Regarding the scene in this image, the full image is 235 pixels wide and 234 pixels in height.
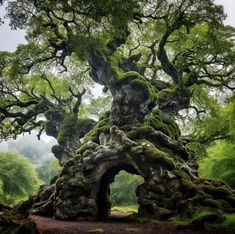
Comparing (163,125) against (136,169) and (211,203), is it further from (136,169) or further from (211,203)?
(211,203)

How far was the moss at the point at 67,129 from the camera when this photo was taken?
117 ft

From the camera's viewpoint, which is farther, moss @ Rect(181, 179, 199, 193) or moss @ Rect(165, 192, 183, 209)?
moss @ Rect(181, 179, 199, 193)

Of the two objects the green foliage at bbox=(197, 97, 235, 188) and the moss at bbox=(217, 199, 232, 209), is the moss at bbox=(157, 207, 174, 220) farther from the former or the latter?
the green foliage at bbox=(197, 97, 235, 188)

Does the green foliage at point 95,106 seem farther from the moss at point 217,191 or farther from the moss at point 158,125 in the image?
the moss at point 217,191

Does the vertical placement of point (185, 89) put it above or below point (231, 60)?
below

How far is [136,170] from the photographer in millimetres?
25672

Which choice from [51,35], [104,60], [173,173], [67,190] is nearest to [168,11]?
[104,60]

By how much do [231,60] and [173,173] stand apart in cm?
1405

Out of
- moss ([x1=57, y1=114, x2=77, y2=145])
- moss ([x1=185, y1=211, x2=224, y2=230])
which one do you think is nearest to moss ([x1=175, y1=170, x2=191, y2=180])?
moss ([x1=185, y1=211, x2=224, y2=230])

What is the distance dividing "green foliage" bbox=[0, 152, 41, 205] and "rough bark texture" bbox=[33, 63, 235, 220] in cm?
3021

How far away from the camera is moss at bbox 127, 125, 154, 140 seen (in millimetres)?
26531

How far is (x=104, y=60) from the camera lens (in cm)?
3120

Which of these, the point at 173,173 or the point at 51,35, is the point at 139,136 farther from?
the point at 51,35

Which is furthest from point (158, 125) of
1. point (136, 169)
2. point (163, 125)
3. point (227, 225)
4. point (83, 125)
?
point (227, 225)
